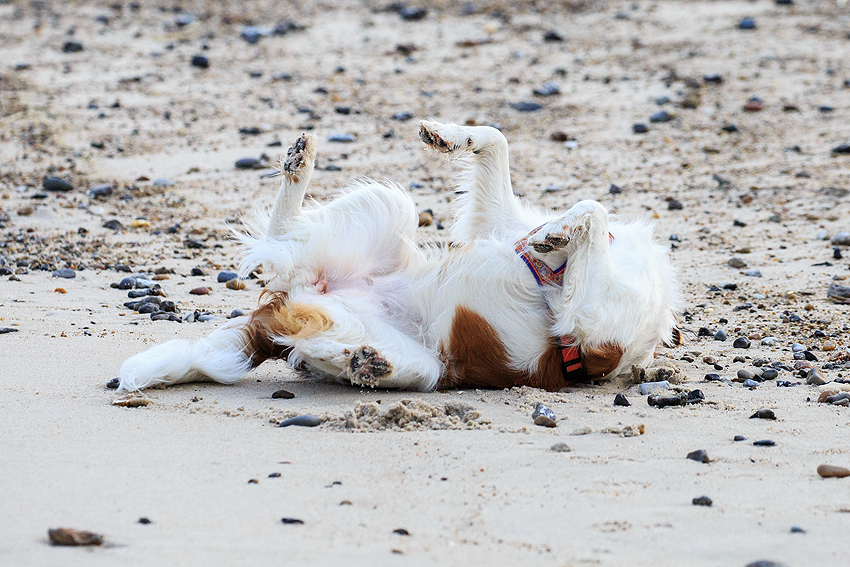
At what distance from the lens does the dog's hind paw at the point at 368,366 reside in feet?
12.9

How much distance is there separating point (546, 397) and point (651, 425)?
55 cm

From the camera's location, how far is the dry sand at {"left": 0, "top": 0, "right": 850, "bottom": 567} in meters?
2.64

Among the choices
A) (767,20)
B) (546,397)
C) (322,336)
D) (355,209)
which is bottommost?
(546,397)

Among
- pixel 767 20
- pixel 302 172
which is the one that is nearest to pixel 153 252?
pixel 302 172

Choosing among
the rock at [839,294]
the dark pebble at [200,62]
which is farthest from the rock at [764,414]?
the dark pebble at [200,62]

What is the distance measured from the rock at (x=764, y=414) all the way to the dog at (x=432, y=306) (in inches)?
28.0

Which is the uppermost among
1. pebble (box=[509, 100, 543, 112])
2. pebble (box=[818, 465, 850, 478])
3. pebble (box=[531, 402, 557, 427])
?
pebble (box=[509, 100, 543, 112])

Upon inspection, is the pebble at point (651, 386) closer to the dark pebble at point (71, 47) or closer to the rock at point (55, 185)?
the rock at point (55, 185)

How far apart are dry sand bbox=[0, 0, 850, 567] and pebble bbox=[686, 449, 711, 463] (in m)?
0.02

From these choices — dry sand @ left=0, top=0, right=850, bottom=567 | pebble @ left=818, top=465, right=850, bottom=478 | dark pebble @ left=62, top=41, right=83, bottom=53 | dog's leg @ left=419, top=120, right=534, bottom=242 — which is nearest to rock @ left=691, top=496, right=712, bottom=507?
dry sand @ left=0, top=0, right=850, bottom=567

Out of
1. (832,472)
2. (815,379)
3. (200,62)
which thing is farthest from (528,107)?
(832,472)

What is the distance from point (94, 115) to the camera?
944 cm

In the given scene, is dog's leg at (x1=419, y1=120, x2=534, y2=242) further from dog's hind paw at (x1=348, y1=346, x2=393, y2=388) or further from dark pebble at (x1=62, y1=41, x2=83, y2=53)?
dark pebble at (x1=62, y1=41, x2=83, y2=53)

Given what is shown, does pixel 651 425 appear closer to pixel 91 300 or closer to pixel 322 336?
pixel 322 336
